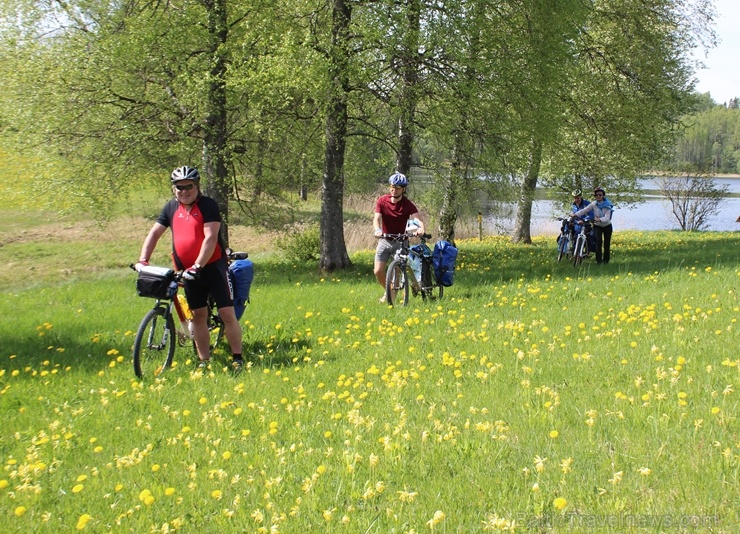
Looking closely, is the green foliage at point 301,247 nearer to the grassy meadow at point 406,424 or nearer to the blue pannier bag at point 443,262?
the grassy meadow at point 406,424

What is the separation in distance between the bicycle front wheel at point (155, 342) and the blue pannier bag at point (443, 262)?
4309 millimetres

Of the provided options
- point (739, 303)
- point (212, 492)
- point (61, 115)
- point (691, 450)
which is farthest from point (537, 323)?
point (61, 115)

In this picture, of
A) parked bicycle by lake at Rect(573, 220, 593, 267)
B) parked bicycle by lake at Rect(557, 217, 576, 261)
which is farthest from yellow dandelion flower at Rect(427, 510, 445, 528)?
parked bicycle by lake at Rect(557, 217, 576, 261)

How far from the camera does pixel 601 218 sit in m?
14.3

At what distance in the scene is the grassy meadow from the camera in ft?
10.9

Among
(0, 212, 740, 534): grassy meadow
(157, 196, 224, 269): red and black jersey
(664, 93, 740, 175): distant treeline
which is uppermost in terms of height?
(664, 93, 740, 175): distant treeline

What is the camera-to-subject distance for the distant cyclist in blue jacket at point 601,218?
14407mm

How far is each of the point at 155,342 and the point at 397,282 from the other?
3.90 m

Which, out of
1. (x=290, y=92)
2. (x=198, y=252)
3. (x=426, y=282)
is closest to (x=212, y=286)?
(x=198, y=252)

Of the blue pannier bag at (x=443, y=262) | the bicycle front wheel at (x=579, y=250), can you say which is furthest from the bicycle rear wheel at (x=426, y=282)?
the bicycle front wheel at (x=579, y=250)

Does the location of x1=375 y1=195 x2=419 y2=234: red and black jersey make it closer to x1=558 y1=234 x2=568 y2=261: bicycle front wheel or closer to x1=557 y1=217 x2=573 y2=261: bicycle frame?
x1=557 y1=217 x2=573 y2=261: bicycle frame

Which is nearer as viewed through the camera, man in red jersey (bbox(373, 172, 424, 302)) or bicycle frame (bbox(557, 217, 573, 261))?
man in red jersey (bbox(373, 172, 424, 302))

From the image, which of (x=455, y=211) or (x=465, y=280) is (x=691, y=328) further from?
(x=455, y=211)

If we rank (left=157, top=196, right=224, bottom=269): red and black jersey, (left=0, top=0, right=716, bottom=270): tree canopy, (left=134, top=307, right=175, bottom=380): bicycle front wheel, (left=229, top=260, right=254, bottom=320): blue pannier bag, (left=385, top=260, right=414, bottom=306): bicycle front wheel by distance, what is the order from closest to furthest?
(left=157, top=196, right=224, bottom=269): red and black jersey, (left=134, top=307, right=175, bottom=380): bicycle front wheel, (left=229, top=260, right=254, bottom=320): blue pannier bag, (left=385, top=260, right=414, bottom=306): bicycle front wheel, (left=0, top=0, right=716, bottom=270): tree canopy
